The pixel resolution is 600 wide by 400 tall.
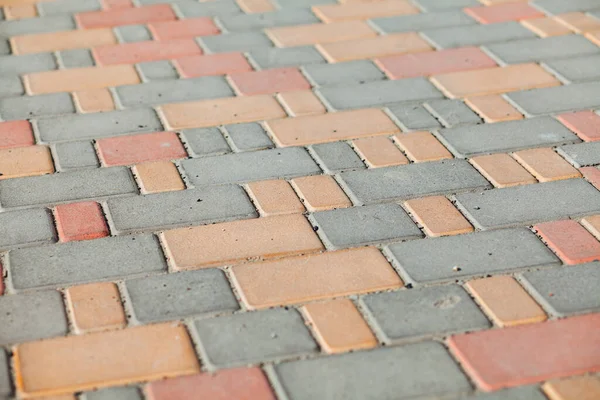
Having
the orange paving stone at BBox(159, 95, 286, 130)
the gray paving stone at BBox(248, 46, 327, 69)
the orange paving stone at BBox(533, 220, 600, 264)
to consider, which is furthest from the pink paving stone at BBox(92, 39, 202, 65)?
the orange paving stone at BBox(533, 220, 600, 264)

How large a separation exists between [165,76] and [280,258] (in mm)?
1049

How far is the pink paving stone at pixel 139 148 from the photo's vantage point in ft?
7.71

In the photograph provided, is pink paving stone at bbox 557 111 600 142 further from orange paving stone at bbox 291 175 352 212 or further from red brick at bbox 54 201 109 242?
red brick at bbox 54 201 109 242

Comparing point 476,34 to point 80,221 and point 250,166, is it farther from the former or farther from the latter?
point 80,221

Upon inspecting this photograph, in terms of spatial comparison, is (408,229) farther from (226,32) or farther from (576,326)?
(226,32)

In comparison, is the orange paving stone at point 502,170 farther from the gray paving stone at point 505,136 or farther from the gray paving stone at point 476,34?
the gray paving stone at point 476,34

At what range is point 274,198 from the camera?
218 centimetres

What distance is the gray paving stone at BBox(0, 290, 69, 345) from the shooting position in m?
1.73

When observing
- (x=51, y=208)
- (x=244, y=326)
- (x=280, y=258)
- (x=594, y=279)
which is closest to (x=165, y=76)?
(x=51, y=208)

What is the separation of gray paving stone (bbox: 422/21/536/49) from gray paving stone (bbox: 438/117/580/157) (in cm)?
57

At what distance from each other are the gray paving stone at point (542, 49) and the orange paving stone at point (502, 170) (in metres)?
0.65

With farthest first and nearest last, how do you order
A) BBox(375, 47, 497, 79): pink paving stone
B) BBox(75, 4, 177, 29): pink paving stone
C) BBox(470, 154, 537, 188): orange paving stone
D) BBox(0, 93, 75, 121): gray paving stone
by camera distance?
BBox(75, 4, 177, 29): pink paving stone < BBox(375, 47, 497, 79): pink paving stone < BBox(0, 93, 75, 121): gray paving stone < BBox(470, 154, 537, 188): orange paving stone

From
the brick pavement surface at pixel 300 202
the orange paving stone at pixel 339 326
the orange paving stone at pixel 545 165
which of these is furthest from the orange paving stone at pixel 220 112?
the orange paving stone at pixel 339 326

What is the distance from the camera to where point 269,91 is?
2.71 metres
